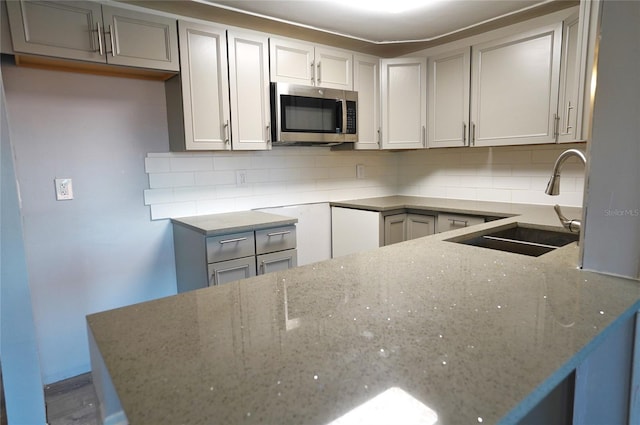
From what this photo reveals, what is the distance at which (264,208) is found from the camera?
308cm

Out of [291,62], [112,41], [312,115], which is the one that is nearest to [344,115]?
[312,115]

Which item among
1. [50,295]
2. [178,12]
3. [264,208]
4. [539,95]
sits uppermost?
[178,12]

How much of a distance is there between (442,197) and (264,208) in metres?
1.69

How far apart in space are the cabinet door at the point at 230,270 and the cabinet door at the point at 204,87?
77 centimetres

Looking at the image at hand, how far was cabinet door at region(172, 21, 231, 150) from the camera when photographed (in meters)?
2.38

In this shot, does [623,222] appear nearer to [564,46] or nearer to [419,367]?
[419,367]

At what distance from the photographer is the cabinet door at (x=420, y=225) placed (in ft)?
10.1

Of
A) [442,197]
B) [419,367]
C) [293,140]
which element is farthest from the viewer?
[442,197]

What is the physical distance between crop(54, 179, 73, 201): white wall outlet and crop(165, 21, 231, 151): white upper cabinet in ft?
2.14

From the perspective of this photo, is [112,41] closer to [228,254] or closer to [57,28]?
[57,28]

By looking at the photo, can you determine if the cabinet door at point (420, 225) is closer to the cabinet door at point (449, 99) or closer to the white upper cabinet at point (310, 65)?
the cabinet door at point (449, 99)

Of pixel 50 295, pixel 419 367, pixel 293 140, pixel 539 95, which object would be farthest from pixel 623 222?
pixel 50 295

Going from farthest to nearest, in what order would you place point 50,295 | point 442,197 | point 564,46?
point 442,197 < point 564,46 < point 50,295

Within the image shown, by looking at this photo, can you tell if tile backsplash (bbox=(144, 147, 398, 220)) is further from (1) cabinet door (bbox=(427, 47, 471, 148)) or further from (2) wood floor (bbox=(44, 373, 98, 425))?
(2) wood floor (bbox=(44, 373, 98, 425))
